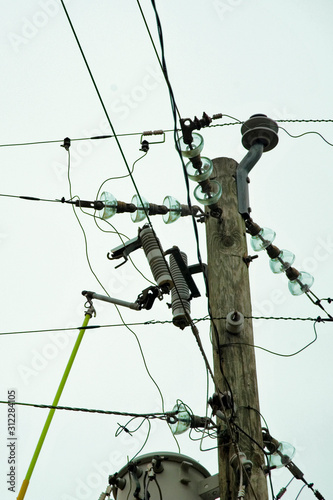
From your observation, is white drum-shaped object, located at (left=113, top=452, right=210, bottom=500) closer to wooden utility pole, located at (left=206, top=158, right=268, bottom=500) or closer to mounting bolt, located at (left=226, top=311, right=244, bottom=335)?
wooden utility pole, located at (left=206, top=158, right=268, bottom=500)

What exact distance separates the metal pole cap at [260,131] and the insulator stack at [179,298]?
5.00ft

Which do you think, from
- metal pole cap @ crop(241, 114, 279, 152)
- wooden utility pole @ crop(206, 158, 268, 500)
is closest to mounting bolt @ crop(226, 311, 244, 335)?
wooden utility pole @ crop(206, 158, 268, 500)

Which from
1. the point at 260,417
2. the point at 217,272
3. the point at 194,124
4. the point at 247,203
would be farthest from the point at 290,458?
the point at 194,124

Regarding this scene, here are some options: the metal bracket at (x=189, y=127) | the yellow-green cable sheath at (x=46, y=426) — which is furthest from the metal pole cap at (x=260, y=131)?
the yellow-green cable sheath at (x=46, y=426)

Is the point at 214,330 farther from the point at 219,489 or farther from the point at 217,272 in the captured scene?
the point at 219,489

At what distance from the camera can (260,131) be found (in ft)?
23.5

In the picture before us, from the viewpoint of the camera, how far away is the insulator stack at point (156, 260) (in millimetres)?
6016

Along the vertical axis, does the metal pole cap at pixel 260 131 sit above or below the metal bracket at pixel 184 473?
above

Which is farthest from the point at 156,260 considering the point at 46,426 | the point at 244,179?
the point at 46,426

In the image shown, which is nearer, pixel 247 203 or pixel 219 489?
pixel 219 489

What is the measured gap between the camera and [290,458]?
627 centimetres

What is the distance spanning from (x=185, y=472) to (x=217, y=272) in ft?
5.41

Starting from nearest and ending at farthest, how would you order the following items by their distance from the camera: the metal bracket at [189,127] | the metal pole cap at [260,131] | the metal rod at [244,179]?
the metal bracket at [189,127] < the metal rod at [244,179] < the metal pole cap at [260,131]

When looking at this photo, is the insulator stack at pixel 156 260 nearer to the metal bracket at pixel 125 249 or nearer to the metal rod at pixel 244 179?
the metal bracket at pixel 125 249
